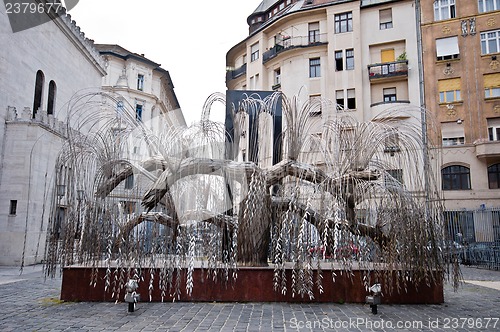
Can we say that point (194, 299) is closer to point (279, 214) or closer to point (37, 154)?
point (279, 214)

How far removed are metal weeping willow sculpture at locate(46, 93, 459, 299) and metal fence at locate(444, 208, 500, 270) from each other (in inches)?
439

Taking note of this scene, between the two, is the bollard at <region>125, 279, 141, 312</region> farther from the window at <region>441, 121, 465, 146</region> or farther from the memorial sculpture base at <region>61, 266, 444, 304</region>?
the window at <region>441, 121, 465, 146</region>

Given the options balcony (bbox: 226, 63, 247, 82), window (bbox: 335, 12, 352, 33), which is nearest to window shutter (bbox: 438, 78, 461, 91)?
window (bbox: 335, 12, 352, 33)

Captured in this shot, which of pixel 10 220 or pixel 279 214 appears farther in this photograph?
pixel 10 220

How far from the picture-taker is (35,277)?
13.4m

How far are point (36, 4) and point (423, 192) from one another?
74.2 ft

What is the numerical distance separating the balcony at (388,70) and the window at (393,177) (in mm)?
22043

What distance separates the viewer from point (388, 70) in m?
29.7

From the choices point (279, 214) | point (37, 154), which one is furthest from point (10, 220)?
point (279, 214)

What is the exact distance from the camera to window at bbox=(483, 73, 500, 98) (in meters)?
27.1

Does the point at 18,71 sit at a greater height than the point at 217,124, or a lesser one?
greater

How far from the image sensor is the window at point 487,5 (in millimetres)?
28094

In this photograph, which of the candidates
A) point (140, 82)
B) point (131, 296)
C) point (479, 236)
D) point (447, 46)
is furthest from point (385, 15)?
point (131, 296)

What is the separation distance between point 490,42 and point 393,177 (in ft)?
80.3
